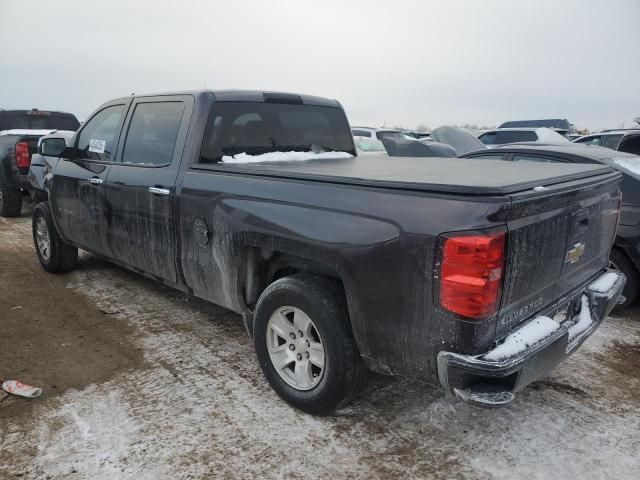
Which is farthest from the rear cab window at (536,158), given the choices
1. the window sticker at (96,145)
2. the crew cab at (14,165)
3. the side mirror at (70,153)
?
the crew cab at (14,165)

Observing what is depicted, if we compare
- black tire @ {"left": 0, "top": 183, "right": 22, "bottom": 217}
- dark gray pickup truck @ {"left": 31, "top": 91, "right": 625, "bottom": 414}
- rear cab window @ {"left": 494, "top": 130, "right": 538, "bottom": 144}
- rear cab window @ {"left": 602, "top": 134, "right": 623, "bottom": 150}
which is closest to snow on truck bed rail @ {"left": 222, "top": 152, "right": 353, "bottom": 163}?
dark gray pickup truck @ {"left": 31, "top": 91, "right": 625, "bottom": 414}

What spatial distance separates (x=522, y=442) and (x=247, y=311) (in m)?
1.83

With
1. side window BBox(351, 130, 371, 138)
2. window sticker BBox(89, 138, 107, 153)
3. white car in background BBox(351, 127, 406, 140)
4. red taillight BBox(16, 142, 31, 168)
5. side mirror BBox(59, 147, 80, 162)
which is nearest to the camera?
window sticker BBox(89, 138, 107, 153)

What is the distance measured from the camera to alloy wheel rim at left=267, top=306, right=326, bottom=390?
2.92 metres

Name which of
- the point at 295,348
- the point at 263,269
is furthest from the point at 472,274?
the point at 263,269

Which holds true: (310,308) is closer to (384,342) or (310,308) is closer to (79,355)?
(384,342)

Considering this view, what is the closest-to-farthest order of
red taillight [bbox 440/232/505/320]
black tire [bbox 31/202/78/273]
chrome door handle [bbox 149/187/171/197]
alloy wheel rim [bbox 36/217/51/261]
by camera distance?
red taillight [bbox 440/232/505/320] < chrome door handle [bbox 149/187/171/197] < black tire [bbox 31/202/78/273] < alloy wheel rim [bbox 36/217/51/261]

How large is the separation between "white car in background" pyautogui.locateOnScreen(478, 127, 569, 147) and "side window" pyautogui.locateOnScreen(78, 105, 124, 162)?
1100 centimetres

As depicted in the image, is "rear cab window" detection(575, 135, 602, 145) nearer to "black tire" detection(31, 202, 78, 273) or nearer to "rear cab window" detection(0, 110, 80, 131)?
"black tire" detection(31, 202, 78, 273)

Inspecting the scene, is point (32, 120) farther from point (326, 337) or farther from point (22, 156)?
point (326, 337)

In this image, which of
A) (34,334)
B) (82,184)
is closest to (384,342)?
(34,334)

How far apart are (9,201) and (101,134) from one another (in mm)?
5680

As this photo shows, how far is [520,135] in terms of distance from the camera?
45.6 ft

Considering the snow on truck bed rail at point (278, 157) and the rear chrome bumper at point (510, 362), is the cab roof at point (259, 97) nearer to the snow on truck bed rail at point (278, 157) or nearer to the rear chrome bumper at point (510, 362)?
the snow on truck bed rail at point (278, 157)
